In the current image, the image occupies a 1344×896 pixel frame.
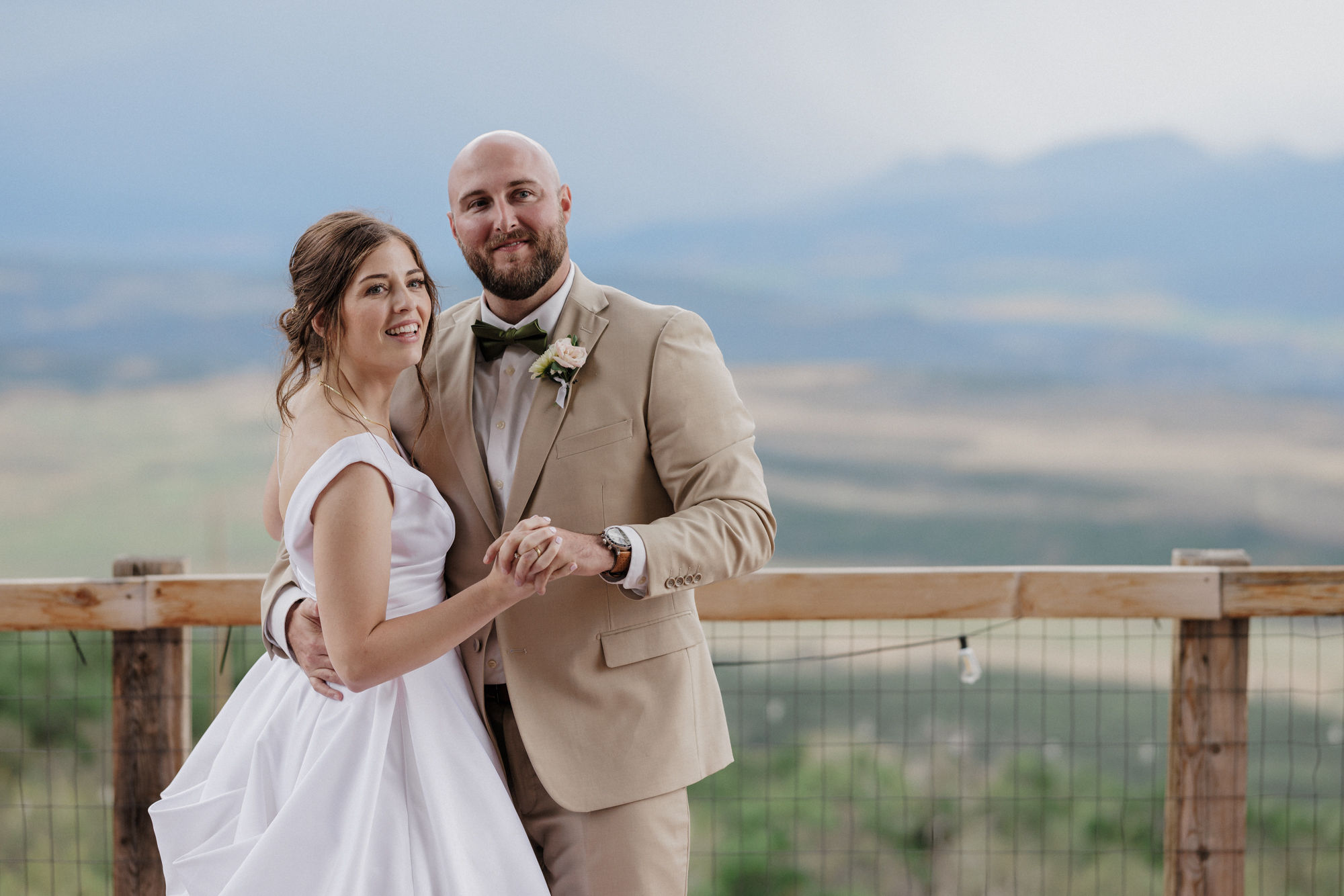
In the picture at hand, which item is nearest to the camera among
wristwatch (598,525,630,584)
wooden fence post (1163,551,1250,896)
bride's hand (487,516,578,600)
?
bride's hand (487,516,578,600)

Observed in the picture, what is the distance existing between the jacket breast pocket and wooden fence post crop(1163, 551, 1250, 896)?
5.26 feet

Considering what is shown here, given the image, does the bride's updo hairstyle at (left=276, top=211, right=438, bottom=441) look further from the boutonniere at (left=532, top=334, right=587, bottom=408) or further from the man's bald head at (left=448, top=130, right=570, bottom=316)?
the boutonniere at (left=532, top=334, right=587, bottom=408)

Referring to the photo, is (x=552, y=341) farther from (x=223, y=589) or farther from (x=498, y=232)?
(x=223, y=589)

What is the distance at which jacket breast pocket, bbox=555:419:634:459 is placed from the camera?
1.99 metres

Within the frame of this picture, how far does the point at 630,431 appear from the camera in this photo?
2.00 metres

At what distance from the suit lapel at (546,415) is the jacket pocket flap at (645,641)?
28cm

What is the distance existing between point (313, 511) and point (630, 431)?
0.56 metres

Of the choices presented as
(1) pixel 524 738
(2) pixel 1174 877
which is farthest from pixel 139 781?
(2) pixel 1174 877

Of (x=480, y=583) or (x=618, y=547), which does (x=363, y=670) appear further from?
(x=618, y=547)

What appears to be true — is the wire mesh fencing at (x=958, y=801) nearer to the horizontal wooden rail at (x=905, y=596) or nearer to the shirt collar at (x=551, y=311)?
the horizontal wooden rail at (x=905, y=596)

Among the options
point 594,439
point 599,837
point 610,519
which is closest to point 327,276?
point 594,439

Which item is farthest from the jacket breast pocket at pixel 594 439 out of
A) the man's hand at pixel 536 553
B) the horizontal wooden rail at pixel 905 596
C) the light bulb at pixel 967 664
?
the light bulb at pixel 967 664

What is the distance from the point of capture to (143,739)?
2742 millimetres

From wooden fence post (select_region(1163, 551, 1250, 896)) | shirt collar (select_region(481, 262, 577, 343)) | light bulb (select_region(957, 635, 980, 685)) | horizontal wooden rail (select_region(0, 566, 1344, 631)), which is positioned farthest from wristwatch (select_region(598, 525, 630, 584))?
wooden fence post (select_region(1163, 551, 1250, 896))
